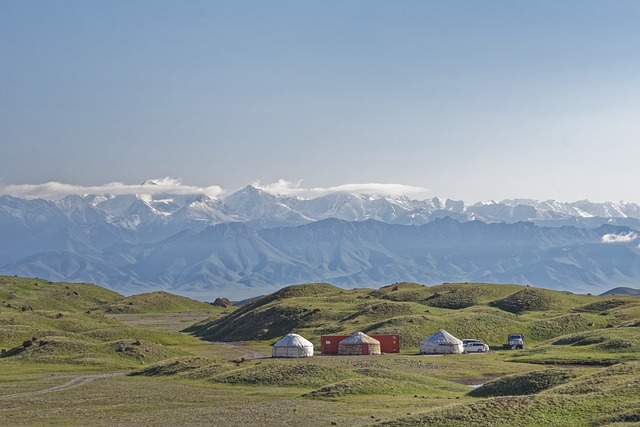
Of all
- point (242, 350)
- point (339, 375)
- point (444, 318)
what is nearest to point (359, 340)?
point (242, 350)

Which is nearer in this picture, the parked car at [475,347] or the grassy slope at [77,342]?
the grassy slope at [77,342]

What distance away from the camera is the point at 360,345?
132250 millimetres

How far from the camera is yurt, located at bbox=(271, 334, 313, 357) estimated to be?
12925 cm

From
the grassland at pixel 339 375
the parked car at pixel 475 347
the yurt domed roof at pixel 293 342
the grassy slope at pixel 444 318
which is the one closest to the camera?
the grassland at pixel 339 375

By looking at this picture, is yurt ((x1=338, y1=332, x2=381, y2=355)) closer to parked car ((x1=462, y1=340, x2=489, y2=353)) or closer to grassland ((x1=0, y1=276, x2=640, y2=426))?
grassland ((x1=0, y1=276, x2=640, y2=426))

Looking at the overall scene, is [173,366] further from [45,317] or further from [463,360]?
[45,317]

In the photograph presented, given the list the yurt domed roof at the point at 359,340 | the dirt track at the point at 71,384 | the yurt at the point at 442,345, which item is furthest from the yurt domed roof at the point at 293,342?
the dirt track at the point at 71,384

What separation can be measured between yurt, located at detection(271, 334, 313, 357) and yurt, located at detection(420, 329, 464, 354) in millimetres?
17770

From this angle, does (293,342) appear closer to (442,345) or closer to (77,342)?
(442,345)

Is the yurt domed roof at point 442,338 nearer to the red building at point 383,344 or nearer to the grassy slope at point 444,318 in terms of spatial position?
the red building at point 383,344

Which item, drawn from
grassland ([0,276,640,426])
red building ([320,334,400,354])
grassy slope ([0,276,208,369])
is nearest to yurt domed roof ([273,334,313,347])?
grassland ([0,276,640,426])

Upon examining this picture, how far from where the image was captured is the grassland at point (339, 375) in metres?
60.4

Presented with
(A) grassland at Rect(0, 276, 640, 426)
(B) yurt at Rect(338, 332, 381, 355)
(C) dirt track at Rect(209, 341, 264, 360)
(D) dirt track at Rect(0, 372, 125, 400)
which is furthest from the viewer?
(C) dirt track at Rect(209, 341, 264, 360)

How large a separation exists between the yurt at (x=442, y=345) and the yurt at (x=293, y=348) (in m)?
17.8
